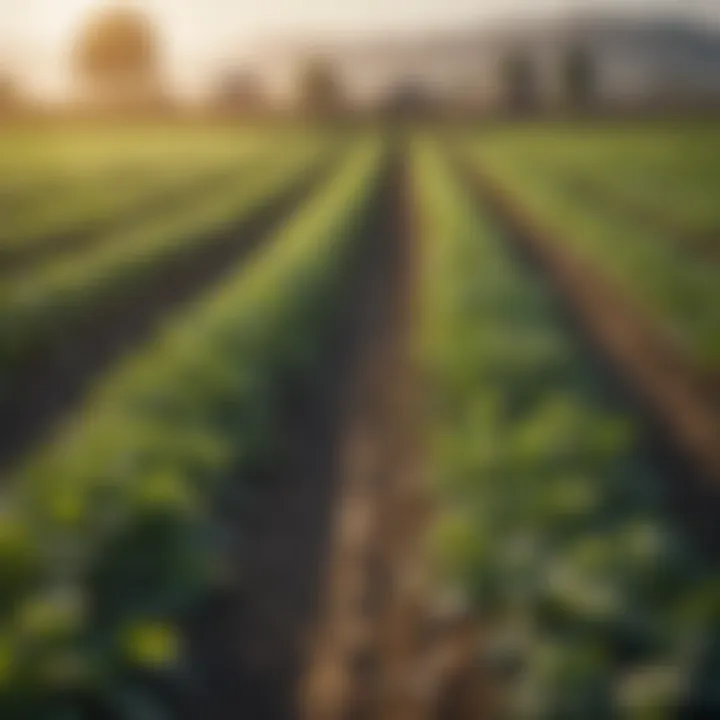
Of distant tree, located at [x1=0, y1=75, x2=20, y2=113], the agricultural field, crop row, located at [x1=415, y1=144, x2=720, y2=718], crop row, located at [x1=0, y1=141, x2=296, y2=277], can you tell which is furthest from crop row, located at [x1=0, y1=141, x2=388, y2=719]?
distant tree, located at [x1=0, y1=75, x2=20, y2=113]

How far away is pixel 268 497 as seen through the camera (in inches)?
84.3

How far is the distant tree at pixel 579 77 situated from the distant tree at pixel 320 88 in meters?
0.34

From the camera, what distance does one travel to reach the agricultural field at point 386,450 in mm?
1612

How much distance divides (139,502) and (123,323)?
3.20 ft

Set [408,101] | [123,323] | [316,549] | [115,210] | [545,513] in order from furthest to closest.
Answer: [123,323]
[115,210]
[316,549]
[408,101]
[545,513]

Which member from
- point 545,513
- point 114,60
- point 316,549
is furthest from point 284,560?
point 114,60

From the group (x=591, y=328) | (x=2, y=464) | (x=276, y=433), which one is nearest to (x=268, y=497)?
(x=276, y=433)

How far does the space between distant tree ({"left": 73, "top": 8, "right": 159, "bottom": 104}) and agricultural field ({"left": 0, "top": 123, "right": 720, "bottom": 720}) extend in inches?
3.7

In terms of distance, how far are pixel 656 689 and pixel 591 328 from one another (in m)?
0.90

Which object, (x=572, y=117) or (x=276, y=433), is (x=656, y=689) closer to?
(x=572, y=117)

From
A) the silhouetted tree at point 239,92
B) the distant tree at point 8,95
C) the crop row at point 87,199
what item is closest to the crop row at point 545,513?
the silhouetted tree at point 239,92

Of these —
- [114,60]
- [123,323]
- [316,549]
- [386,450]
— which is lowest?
[316,549]

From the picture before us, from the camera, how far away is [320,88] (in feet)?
6.18

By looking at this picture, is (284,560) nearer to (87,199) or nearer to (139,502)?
(139,502)
